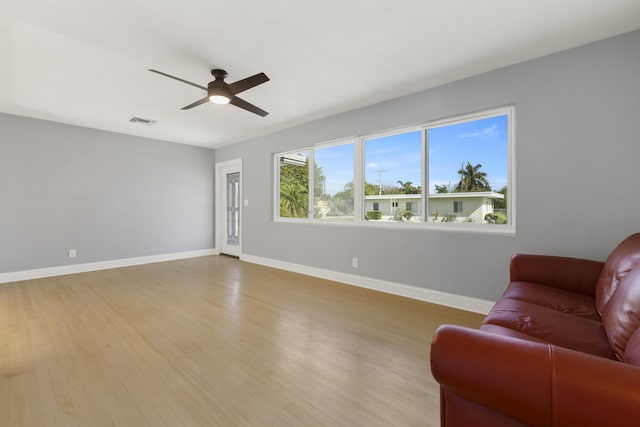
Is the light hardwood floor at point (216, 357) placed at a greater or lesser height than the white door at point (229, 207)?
lesser

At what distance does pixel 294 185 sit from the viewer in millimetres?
5031

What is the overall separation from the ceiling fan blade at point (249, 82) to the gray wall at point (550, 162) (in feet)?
3.64

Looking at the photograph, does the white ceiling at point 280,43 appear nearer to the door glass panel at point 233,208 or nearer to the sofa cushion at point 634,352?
the sofa cushion at point 634,352

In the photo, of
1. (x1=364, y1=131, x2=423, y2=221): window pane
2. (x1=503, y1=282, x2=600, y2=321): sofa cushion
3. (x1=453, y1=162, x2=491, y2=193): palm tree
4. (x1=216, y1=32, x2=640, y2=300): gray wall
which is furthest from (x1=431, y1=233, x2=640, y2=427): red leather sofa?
(x1=364, y1=131, x2=423, y2=221): window pane

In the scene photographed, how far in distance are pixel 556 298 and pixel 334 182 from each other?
3079mm

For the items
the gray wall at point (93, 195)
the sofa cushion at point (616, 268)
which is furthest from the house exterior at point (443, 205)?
the gray wall at point (93, 195)

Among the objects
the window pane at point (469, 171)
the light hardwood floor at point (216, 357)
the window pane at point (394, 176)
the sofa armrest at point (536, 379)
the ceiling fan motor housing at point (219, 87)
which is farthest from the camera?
the window pane at point (394, 176)

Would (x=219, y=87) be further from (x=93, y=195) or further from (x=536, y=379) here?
(x=93, y=195)

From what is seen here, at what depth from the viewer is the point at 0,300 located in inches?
131

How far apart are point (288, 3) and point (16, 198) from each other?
5053mm

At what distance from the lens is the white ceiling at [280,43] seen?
2.01 m

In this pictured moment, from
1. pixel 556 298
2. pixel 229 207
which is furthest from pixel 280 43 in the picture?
pixel 229 207

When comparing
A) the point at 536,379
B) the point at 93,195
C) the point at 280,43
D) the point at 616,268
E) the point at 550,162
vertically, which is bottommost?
the point at 536,379

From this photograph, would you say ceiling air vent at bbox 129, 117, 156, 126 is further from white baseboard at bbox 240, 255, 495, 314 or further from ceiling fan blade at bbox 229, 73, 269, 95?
white baseboard at bbox 240, 255, 495, 314
